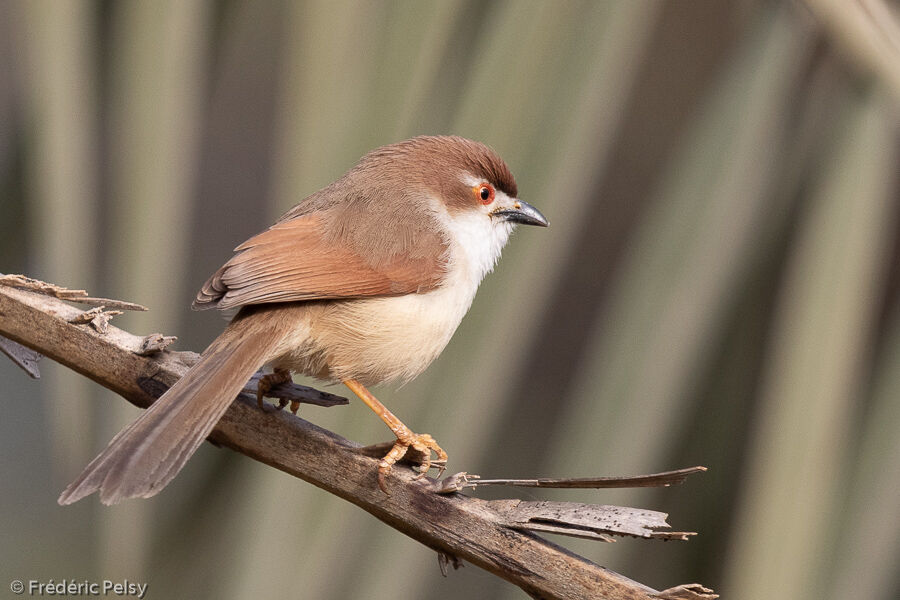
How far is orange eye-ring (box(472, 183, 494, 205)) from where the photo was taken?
370 cm

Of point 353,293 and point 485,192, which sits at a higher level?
point 485,192

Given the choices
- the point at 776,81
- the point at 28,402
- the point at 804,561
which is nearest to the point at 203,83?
the point at 776,81

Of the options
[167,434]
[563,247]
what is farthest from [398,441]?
[563,247]

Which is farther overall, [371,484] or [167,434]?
[167,434]

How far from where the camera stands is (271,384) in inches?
105

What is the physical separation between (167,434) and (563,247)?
1155mm

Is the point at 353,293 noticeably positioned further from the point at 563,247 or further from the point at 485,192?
the point at 485,192

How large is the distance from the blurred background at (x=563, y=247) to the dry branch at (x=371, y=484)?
4.2 inches

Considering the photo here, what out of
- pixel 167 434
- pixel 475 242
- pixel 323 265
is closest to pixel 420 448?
pixel 167 434

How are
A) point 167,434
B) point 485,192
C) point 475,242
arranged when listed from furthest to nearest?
1. point 485,192
2. point 475,242
3. point 167,434

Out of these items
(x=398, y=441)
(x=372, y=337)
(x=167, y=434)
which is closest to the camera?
(x=167, y=434)

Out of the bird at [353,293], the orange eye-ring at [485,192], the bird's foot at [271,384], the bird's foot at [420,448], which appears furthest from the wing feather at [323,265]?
the bird's foot at [420,448]

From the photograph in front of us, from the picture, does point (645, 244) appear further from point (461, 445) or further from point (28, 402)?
point (28, 402)

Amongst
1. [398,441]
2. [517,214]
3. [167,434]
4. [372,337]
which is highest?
[517,214]
